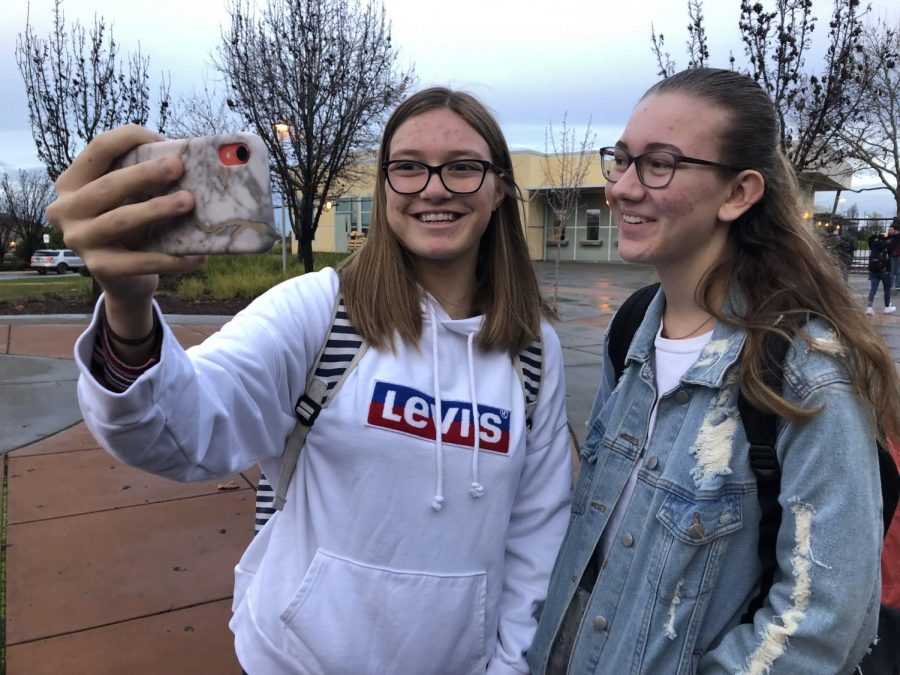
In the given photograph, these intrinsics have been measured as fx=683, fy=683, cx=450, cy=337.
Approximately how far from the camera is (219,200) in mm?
979

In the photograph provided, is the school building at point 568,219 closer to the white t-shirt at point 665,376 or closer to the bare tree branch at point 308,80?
the bare tree branch at point 308,80

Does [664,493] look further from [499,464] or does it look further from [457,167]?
[457,167]

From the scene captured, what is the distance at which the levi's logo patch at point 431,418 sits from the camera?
1.49m

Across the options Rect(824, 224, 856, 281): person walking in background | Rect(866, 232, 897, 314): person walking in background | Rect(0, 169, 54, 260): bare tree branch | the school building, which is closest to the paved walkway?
Rect(824, 224, 856, 281): person walking in background

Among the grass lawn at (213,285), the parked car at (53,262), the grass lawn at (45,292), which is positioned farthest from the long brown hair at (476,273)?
the parked car at (53,262)

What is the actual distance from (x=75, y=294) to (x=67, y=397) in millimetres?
9959

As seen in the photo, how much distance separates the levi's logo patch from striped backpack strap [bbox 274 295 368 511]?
90mm

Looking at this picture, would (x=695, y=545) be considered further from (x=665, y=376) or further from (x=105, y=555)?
(x=105, y=555)

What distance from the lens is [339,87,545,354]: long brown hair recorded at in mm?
1603

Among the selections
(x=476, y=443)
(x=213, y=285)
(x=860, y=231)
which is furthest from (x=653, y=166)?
(x=860, y=231)

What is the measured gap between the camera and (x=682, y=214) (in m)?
1.51

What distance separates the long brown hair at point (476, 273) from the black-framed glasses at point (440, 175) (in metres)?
0.08

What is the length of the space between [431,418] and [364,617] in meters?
0.45

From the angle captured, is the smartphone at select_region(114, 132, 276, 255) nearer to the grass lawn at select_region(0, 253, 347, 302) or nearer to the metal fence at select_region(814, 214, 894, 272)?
the grass lawn at select_region(0, 253, 347, 302)
